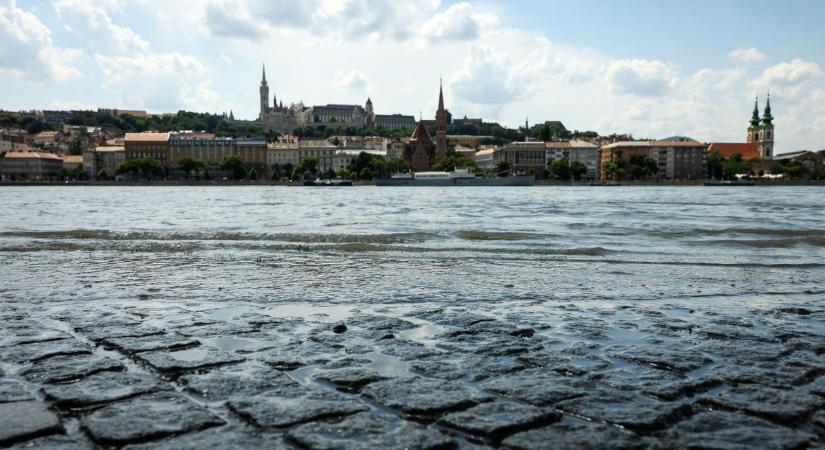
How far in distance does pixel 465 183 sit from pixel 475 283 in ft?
400

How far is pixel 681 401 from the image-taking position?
3.32 meters

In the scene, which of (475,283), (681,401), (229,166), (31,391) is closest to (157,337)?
(31,391)

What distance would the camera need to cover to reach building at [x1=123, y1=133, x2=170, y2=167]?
542 ft

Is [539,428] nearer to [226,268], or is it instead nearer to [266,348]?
[266,348]

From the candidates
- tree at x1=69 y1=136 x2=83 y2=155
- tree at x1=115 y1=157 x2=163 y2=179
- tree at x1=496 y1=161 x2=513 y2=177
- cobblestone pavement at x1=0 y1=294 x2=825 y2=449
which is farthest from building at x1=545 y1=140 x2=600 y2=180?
cobblestone pavement at x1=0 y1=294 x2=825 y2=449

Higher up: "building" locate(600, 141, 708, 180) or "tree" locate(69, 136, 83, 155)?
"tree" locate(69, 136, 83, 155)

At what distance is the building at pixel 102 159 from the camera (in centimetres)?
16588

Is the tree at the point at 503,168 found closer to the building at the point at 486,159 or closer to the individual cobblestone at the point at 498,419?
the building at the point at 486,159

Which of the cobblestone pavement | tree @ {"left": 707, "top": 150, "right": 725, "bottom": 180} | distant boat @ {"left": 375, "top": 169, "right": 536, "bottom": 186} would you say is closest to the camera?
the cobblestone pavement

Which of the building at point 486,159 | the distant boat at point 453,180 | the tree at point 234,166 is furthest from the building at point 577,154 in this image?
the tree at point 234,166

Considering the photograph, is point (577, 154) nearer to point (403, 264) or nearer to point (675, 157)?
point (675, 157)

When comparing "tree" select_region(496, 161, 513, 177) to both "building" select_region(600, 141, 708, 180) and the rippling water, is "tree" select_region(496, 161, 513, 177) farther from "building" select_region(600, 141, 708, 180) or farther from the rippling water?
the rippling water

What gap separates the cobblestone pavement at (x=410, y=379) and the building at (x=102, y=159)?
569 ft

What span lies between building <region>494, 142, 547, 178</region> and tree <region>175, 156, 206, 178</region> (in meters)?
65.8
